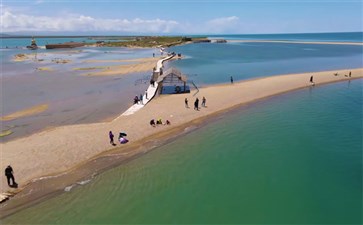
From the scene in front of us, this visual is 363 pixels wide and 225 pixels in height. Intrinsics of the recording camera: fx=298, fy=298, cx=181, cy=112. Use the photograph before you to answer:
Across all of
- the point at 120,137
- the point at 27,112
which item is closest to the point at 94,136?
the point at 120,137

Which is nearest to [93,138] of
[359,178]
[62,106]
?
[62,106]

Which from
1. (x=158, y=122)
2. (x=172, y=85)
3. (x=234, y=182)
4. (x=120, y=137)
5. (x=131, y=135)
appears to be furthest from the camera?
(x=172, y=85)

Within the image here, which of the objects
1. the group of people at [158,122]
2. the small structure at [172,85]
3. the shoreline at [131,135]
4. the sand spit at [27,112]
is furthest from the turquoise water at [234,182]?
the sand spit at [27,112]

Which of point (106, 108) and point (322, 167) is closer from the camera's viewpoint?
point (322, 167)

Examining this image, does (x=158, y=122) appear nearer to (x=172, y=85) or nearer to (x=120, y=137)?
(x=120, y=137)

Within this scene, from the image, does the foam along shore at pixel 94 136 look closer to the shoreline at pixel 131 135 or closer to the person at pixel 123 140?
the shoreline at pixel 131 135

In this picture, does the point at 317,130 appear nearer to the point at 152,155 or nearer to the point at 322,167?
the point at 322,167
